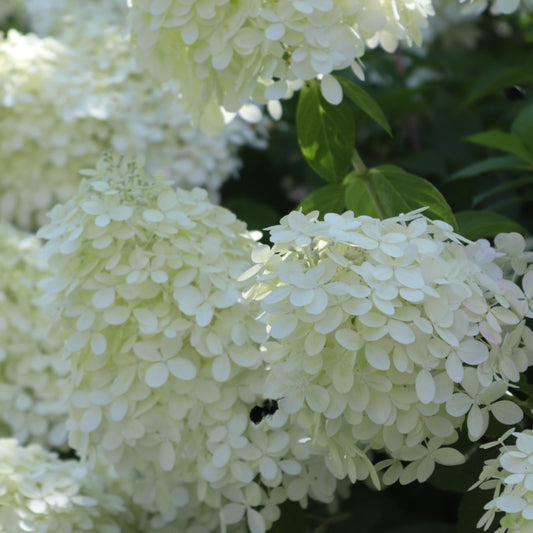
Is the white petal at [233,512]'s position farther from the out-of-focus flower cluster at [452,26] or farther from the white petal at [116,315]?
the out-of-focus flower cluster at [452,26]

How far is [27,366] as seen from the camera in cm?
112

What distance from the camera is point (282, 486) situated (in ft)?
2.87

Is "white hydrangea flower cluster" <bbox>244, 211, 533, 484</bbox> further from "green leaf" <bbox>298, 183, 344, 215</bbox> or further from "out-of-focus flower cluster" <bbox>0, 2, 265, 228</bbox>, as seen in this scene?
"out-of-focus flower cluster" <bbox>0, 2, 265, 228</bbox>

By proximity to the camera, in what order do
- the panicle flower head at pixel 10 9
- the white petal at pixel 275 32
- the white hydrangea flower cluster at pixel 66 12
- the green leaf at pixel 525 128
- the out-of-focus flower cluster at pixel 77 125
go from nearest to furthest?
the white petal at pixel 275 32
the green leaf at pixel 525 128
the out-of-focus flower cluster at pixel 77 125
the white hydrangea flower cluster at pixel 66 12
the panicle flower head at pixel 10 9

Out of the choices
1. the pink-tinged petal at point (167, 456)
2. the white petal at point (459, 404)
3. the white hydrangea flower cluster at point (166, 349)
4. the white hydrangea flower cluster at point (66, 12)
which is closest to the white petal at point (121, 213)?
the white hydrangea flower cluster at point (166, 349)

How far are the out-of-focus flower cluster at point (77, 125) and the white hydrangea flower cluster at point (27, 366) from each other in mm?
170

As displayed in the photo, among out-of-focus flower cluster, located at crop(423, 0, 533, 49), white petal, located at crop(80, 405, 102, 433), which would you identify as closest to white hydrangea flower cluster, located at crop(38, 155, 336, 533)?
white petal, located at crop(80, 405, 102, 433)

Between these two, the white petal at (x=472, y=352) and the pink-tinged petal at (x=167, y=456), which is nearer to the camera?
the white petal at (x=472, y=352)

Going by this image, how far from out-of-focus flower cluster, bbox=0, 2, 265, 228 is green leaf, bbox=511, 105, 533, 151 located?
43 centimetres

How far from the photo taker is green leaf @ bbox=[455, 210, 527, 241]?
0.86 meters

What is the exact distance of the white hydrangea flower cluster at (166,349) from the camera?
2.64ft

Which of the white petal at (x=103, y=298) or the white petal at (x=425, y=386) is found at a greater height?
the white petal at (x=103, y=298)

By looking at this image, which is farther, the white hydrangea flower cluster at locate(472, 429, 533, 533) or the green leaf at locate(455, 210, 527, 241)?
the green leaf at locate(455, 210, 527, 241)

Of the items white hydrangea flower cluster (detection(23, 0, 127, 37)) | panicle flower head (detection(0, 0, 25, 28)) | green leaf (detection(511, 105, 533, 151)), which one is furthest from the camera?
panicle flower head (detection(0, 0, 25, 28))
